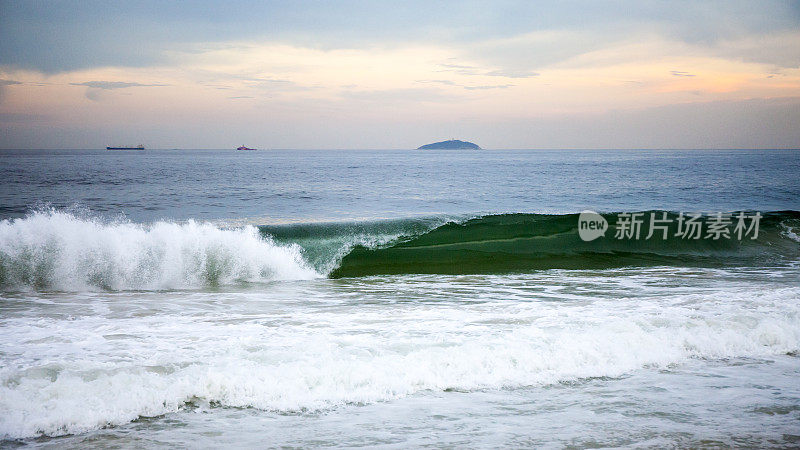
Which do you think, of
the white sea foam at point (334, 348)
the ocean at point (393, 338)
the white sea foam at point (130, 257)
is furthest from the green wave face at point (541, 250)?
the white sea foam at point (334, 348)

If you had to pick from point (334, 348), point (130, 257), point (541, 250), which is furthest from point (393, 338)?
point (541, 250)

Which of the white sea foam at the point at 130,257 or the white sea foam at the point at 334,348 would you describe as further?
the white sea foam at the point at 130,257

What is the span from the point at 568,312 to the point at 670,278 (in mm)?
3984

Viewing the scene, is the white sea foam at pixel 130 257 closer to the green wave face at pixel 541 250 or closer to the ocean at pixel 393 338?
the ocean at pixel 393 338

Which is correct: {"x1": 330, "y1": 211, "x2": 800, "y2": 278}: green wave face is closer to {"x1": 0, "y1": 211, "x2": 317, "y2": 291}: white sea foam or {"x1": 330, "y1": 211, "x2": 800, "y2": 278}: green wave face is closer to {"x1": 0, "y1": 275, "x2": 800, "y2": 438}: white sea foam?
{"x1": 0, "y1": 211, "x2": 317, "y2": 291}: white sea foam

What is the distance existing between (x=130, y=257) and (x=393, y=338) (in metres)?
6.21

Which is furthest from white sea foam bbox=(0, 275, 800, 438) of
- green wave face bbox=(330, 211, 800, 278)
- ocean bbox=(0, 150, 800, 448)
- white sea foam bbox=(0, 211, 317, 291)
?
green wave face bbox=(330, 211, 800, 278)

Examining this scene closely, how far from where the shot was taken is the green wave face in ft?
36.4

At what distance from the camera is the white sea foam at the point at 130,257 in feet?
29.3

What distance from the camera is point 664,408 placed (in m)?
4.11

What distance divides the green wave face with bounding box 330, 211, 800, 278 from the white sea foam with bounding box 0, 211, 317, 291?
1634mm

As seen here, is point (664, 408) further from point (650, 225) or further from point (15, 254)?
point (650, 225)

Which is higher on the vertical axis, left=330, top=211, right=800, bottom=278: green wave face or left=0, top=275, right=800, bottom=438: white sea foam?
left=330, top=211, right=800, bottom=278: green wave face

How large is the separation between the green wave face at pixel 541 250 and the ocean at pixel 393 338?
0.08 metres
